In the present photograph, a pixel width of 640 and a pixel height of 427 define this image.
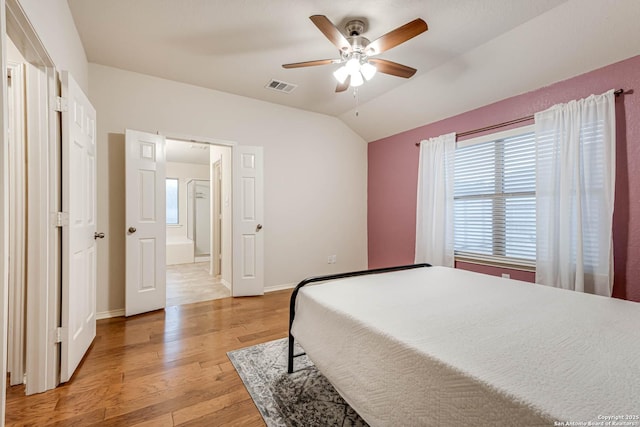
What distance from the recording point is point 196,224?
22.6 ft

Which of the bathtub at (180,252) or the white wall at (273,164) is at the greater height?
the white wall at (273,164)

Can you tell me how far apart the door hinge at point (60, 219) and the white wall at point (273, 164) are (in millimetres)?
1372

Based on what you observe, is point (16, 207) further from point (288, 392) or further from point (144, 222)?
point (288, 392)

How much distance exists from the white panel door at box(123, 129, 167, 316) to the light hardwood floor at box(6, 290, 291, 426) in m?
0.24

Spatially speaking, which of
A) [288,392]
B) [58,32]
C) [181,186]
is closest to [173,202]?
[181,186]

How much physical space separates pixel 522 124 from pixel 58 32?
4.11 m

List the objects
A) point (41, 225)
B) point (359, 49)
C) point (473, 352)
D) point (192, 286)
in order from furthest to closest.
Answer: point (192, 286), point (359, 49), point (41, 225), point (473, 352)

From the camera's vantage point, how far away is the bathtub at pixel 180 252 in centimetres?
606

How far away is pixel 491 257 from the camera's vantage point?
3275 millimetres

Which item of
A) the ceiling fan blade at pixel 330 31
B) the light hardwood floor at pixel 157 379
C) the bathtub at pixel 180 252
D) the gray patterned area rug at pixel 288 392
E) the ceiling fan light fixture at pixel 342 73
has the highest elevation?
the ceiling fan blade at pixel 330 31

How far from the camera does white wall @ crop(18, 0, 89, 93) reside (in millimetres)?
1524

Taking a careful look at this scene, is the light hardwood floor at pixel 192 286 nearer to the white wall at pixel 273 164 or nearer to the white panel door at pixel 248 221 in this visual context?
the white panel door at pixel 248 221

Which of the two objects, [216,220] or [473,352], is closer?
[473,352]

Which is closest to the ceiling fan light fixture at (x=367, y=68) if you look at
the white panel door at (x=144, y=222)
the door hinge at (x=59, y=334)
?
the white panel door at (x=144, y=222)
